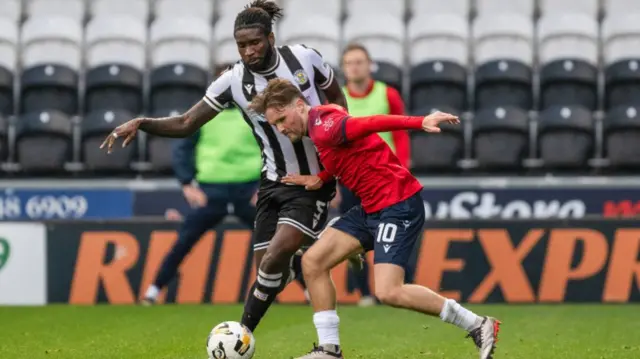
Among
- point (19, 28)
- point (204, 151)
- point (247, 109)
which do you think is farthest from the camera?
point (19, 28)

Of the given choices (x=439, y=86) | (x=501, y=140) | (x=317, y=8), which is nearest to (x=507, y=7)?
(x=439, y=86)

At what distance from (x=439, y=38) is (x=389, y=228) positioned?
9734mm

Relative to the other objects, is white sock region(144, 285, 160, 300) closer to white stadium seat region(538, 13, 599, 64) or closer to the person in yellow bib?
the person in yellow bib

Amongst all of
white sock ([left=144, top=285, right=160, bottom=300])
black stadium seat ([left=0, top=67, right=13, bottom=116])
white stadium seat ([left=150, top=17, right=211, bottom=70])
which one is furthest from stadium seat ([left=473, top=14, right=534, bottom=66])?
white sock ([left=144, top=285, right=160, bottom=300])

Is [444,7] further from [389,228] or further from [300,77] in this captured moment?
[389,228]

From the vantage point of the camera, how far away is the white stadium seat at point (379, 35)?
662 inches

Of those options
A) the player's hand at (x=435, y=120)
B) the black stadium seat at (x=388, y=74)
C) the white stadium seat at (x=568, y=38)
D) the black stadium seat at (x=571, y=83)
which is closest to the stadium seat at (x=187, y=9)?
the black stadium seat at (x=388, y=74)

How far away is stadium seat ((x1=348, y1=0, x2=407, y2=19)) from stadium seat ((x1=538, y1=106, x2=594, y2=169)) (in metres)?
3.34

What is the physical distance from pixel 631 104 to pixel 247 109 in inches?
347

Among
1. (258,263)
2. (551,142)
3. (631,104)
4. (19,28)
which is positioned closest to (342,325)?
(258,263)

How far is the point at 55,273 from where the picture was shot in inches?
504

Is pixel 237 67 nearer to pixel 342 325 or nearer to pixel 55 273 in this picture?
pixel 342 325

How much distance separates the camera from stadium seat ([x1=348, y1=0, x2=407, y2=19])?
17891mm

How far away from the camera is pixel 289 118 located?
24.7 ft
